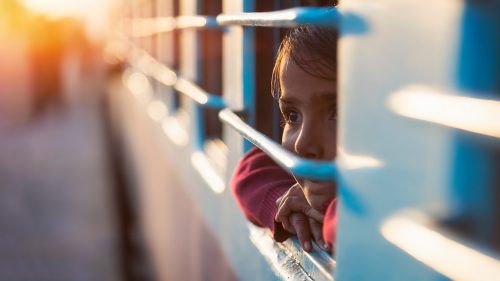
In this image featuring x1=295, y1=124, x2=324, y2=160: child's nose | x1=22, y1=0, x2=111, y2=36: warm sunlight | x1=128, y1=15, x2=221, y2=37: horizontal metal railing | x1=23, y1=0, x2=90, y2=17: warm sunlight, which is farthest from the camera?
x1=23, y1=0, x2=90, y2=17: warm sunlight

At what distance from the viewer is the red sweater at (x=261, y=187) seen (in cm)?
161

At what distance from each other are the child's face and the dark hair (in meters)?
0.01

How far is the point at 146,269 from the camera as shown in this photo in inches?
219

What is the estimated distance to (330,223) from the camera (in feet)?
4.14

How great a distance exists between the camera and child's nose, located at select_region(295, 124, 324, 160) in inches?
49.1

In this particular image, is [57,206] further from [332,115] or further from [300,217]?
[332,115]

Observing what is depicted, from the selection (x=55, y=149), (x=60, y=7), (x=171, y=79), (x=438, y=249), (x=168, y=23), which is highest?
(x=438, y=249)

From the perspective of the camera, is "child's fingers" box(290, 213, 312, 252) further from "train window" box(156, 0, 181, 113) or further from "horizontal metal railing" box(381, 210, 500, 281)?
"train window" box(156, 0, 181, 113)

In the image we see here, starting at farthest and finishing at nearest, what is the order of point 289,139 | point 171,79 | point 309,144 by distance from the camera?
point 171,79
point 289,139
point 309,144

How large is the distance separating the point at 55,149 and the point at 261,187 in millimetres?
10117

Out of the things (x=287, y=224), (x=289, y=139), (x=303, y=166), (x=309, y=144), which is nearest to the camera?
(x=303, y=166)

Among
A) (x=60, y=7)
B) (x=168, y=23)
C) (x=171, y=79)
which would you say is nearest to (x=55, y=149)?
(x=168, y=23)

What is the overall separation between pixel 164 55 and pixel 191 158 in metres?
1.69

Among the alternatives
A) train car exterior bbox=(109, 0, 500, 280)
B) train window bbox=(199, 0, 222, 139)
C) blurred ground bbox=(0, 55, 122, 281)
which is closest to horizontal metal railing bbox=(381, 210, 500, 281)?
train car exterior bbox=(109, 0, 500, 280)
